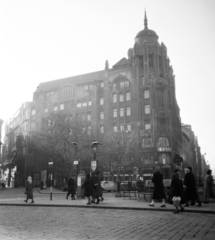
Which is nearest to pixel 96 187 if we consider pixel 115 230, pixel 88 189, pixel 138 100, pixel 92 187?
pixel 92 187

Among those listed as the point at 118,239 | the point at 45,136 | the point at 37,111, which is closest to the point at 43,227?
the point at 118,239

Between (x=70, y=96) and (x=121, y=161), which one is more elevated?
(x=70, y=96)

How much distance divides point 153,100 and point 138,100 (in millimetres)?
3307

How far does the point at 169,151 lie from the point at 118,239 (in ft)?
185

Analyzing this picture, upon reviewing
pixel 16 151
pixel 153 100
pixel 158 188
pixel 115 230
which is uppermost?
pixel 153 100

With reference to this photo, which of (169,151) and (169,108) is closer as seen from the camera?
(169,151)

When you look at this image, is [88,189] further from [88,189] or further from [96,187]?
[96,187]

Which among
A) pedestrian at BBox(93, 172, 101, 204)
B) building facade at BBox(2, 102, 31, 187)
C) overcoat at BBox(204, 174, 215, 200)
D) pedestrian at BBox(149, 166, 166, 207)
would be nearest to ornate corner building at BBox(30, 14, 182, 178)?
building facade at BBox(2, 102, 31, 187)

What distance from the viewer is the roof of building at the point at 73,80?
Answer: 7725 cm

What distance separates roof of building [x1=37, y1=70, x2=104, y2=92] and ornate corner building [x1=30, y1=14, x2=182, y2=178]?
0.38 metres

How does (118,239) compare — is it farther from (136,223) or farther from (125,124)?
(125,124)

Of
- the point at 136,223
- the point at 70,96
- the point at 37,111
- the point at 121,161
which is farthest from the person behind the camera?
the point at 37,111

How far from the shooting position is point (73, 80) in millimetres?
81750

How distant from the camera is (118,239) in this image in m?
6.33
